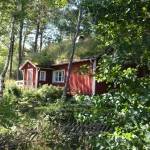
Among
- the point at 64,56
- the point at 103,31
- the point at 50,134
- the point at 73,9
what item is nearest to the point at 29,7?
the point at 64,56

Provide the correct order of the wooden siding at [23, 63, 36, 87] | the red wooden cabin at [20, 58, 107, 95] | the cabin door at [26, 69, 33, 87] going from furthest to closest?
the cabin door at [26, 69, 33, 87], the wooden siding at [23, 63, 36, 87], the red wooden cabin at [20, 58, 107, 95]

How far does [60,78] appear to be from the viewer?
124 feet

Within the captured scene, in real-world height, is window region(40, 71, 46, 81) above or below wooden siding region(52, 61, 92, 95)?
above

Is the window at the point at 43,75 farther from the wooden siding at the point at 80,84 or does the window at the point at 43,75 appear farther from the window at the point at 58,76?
the wooden siding at the point at 80,84

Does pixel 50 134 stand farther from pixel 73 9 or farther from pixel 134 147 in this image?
pixel 73 9

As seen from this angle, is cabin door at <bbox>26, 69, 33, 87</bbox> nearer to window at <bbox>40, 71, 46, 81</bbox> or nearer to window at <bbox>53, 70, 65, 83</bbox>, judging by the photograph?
window at <bbox>40, 71, 46, 81</bbox>

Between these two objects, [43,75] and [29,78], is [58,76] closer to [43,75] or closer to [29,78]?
[43,75]

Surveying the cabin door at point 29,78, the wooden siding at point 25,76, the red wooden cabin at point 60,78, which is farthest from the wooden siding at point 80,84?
the cabin door at point 29,78

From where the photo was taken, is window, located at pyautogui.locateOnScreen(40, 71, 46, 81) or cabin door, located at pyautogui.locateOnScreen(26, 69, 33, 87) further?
cabin door, located at pyautogui.locateOnScreen(26, 69, 33, 87)

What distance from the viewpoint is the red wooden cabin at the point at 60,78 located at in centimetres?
3184

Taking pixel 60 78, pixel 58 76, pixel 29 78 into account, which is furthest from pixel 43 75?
pixel 29 78

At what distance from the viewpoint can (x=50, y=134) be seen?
1213cm

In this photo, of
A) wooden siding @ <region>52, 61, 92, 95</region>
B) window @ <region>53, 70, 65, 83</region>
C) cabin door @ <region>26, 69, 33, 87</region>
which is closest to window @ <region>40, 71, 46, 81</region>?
window @ <region>53, 70, 65, 83</region>

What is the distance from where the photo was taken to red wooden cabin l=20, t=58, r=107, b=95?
31.8m
